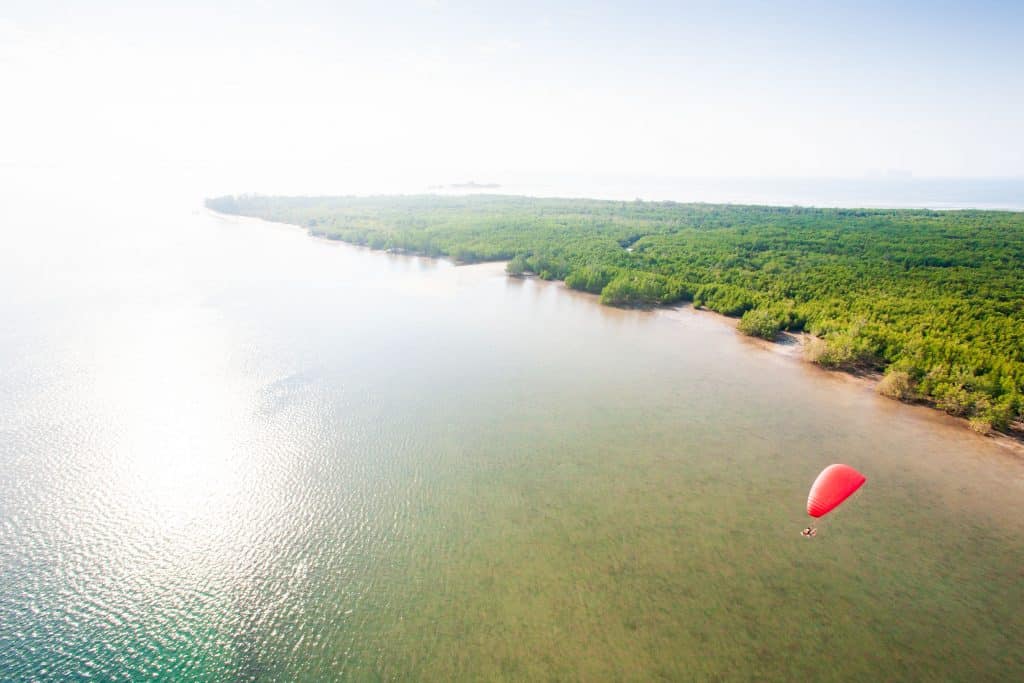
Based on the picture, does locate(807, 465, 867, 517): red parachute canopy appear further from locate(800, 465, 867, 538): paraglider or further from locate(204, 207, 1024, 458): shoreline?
locate(204, 207, 1024, 458): shoreline

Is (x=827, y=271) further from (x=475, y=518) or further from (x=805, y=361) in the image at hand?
(x=475, y=518)

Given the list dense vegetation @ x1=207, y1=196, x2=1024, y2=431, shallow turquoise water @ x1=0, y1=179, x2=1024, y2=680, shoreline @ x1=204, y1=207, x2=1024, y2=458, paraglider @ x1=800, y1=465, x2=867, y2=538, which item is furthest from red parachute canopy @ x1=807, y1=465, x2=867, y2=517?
dense vegetation @ x1=207, y1=196, x2=1024, y2=431

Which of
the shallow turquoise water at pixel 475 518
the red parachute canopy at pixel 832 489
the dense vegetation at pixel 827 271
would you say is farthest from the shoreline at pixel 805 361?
the red parachute canopy at pixel 832 489

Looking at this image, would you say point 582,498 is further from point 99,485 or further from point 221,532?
point 99,485

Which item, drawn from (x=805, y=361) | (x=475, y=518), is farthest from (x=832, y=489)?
(x=805, y=361)

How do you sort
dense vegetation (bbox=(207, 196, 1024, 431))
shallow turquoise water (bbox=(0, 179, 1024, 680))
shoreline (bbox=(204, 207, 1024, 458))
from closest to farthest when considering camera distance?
shallow turquoise water (bbox=(0, 179, 1024, 680)) → shoreline (bbox=(204, 207, 1024, 458)) → dense vegetation (bbox=(207, 196, 1024, 431))

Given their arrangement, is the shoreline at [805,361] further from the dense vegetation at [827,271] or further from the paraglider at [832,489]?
the paraglider at [832,489]
